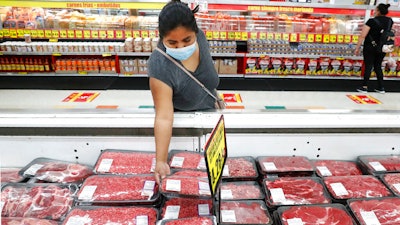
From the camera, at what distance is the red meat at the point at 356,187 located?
174cm

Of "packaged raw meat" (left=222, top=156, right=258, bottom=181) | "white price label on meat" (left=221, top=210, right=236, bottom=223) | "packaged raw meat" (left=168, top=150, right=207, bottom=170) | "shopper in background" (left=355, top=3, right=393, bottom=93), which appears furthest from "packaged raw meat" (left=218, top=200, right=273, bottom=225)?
"shopper in background" (left=355, top=3, right=393, bottom=93)

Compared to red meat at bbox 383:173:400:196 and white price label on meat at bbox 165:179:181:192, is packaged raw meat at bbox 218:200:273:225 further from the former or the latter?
red meat at bbox 383:173:400:196

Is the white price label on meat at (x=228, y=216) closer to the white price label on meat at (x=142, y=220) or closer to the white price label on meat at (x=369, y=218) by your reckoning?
the white price label on meat at (x=142, y=220)

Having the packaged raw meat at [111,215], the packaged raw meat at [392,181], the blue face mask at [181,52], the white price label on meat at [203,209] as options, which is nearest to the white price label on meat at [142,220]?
the packaged raw meat at [111,215]

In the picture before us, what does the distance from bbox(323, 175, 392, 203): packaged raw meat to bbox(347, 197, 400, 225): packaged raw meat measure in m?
0.06

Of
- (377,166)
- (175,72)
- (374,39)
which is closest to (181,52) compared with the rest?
(175,72)

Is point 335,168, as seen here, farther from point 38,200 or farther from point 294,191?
point 38,200

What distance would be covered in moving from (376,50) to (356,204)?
5.38 meters

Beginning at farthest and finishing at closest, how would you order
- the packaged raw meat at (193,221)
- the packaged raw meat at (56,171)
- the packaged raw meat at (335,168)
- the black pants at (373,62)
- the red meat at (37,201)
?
the black pants at (373,62) → the packaged raw meat at (335,168) → the packaged raw meat at (56,171) → the red meat at (37,201) → the packaged raw meat at (193,221)

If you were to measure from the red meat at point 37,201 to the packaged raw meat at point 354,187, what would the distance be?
1.40m

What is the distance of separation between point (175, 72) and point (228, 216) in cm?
81

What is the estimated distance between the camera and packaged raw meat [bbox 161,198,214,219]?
1582 millimetres

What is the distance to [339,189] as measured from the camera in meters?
1.77

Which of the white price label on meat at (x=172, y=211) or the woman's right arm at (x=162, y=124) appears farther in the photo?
the woman's right arm at (x=162, y=124)
